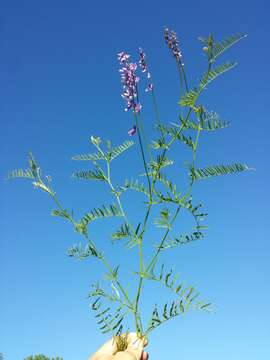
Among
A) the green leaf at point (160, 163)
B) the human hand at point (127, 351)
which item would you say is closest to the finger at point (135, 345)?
the human hand at point (127, 351)

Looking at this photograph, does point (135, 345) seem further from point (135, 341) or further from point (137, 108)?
point (137, 108)

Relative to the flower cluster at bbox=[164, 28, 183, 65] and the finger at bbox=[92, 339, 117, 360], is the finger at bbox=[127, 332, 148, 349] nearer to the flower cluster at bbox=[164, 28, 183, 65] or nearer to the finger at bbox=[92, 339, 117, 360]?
the finger at bbox=[92, 339, 117, 360]

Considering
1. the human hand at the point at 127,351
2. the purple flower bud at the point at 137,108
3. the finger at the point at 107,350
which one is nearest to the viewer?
the human hand at the point at 127,351

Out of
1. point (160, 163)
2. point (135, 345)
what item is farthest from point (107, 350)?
point (160, 163)

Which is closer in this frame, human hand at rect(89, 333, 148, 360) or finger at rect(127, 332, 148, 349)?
human hand at rect(89, 333, 148, 360)

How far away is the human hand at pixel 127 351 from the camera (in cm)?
206

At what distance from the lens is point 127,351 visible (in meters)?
2.14

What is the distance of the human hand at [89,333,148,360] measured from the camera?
2.06m

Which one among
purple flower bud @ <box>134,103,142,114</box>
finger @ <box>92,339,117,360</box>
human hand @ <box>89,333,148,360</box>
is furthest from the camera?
purple flower bud @ <box>134,103,142,114</box>

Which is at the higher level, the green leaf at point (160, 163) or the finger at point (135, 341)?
the green leaf at point (160, 163)

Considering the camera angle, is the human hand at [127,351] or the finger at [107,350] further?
the finger at [107,350]

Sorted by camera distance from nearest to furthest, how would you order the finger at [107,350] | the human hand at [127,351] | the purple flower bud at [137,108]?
the human hand at [127,351] < the finger at [107,350] < the purple flower bud at [137,108]

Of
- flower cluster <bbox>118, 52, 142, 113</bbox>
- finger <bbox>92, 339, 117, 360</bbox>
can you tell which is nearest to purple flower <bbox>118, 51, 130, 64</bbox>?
flower cluster <bbox>118, 52, 142, 113</bbox>

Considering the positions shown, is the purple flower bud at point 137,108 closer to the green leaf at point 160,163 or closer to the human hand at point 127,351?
the green leaf at point 160,163
